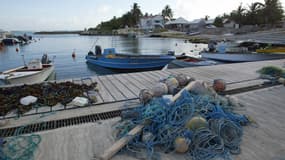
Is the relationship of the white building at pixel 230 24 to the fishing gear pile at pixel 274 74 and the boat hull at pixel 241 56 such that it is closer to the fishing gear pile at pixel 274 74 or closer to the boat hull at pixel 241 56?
the boat hull at pixel 241 56

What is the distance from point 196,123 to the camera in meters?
1.99

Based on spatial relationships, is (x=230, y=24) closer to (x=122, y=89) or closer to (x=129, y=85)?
(x=129, y=85)

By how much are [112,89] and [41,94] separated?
129 cm

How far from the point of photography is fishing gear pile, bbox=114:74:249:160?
6.11 feet

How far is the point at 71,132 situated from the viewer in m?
2.26

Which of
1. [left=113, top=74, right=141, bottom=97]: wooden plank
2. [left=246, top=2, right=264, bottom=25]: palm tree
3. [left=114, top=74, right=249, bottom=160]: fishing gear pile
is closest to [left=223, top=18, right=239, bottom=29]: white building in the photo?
[left=246, top=2, right=264, bottom=25]: palm tree

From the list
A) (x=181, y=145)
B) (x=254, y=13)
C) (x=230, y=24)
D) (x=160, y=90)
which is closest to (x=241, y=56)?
(x=160, y=90)

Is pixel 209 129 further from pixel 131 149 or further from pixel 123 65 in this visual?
pixel 123 65

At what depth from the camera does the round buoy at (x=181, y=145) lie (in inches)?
72.0

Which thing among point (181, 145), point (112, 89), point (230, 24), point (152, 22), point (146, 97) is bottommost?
point (181, 145)

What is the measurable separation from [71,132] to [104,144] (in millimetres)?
519

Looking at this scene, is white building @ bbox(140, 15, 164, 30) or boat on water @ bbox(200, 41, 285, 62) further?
white building @ bbox(140, 15, 164, 30)

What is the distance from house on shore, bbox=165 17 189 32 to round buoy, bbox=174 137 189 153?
176 ft

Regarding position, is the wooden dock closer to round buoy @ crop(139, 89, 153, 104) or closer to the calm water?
round buoy @ crop(139, 89, 153, 104)
